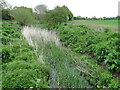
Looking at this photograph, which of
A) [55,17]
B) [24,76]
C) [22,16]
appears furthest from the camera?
[22,16]

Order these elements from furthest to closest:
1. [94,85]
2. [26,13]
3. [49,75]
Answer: [26,13] < [49,75] < [94,85]

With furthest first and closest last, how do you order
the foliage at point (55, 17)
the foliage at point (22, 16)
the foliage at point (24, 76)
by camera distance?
the foliage at point (22, 16) < the foliage at point (55, 17) < the foliage at point (24, 76)

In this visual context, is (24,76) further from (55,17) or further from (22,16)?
(22,16)

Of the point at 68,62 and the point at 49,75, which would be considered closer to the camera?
the point at 49,75

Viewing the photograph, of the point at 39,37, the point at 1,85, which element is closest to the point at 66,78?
the point at 1,85

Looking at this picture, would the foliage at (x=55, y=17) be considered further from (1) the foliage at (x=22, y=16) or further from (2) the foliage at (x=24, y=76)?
(2) the foliage at (x=24, y=76)

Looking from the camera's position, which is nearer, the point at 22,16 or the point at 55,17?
the point at 55,17

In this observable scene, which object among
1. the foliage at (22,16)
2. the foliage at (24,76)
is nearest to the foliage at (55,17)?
the foliage at (22,16)

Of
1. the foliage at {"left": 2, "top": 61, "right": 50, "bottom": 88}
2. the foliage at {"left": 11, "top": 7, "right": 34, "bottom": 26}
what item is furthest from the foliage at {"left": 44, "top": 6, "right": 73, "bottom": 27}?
the foliage at {"left": 2, "top": 61, "right": 50, "bottom": 88}

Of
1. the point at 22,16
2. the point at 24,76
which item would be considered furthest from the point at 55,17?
the point at 24,76

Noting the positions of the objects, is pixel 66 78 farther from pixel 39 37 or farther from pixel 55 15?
pixel 55 15

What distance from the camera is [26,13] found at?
1964 cm

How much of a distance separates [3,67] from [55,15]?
14.4 m

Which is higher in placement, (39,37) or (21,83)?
(39,37)
